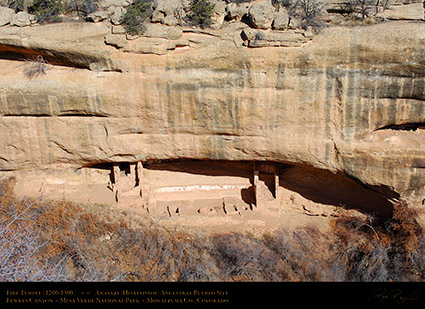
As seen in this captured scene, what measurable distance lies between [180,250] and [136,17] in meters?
5.27

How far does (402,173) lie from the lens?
28.4ft

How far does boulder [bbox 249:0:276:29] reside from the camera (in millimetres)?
8516

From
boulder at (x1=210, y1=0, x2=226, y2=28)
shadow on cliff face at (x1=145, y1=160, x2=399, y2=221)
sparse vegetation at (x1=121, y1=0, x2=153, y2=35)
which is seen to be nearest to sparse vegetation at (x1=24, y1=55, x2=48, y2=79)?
sparse vegetation at (x1=121, y1=0, x2=153, y2=35)

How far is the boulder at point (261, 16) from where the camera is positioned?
8.52 m

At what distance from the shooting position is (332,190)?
10344 mm

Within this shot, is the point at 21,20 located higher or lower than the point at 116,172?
higher

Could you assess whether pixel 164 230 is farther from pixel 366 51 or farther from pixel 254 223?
pixel 366 51

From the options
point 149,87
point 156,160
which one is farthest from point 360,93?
point 156,160

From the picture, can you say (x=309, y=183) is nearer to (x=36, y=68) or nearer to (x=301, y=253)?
(x=301, y=253)

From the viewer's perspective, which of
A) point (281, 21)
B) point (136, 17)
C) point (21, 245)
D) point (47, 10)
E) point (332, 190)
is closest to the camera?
point (21, 245)

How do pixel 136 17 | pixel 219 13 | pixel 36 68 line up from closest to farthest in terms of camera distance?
pixel 136 17, pixel 36 68, pixel 219 13

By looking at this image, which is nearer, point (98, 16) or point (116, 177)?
point (98, 16)

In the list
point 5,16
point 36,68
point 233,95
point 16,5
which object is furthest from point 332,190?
point 16,5

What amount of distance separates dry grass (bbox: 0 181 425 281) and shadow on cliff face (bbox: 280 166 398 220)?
519 mm
